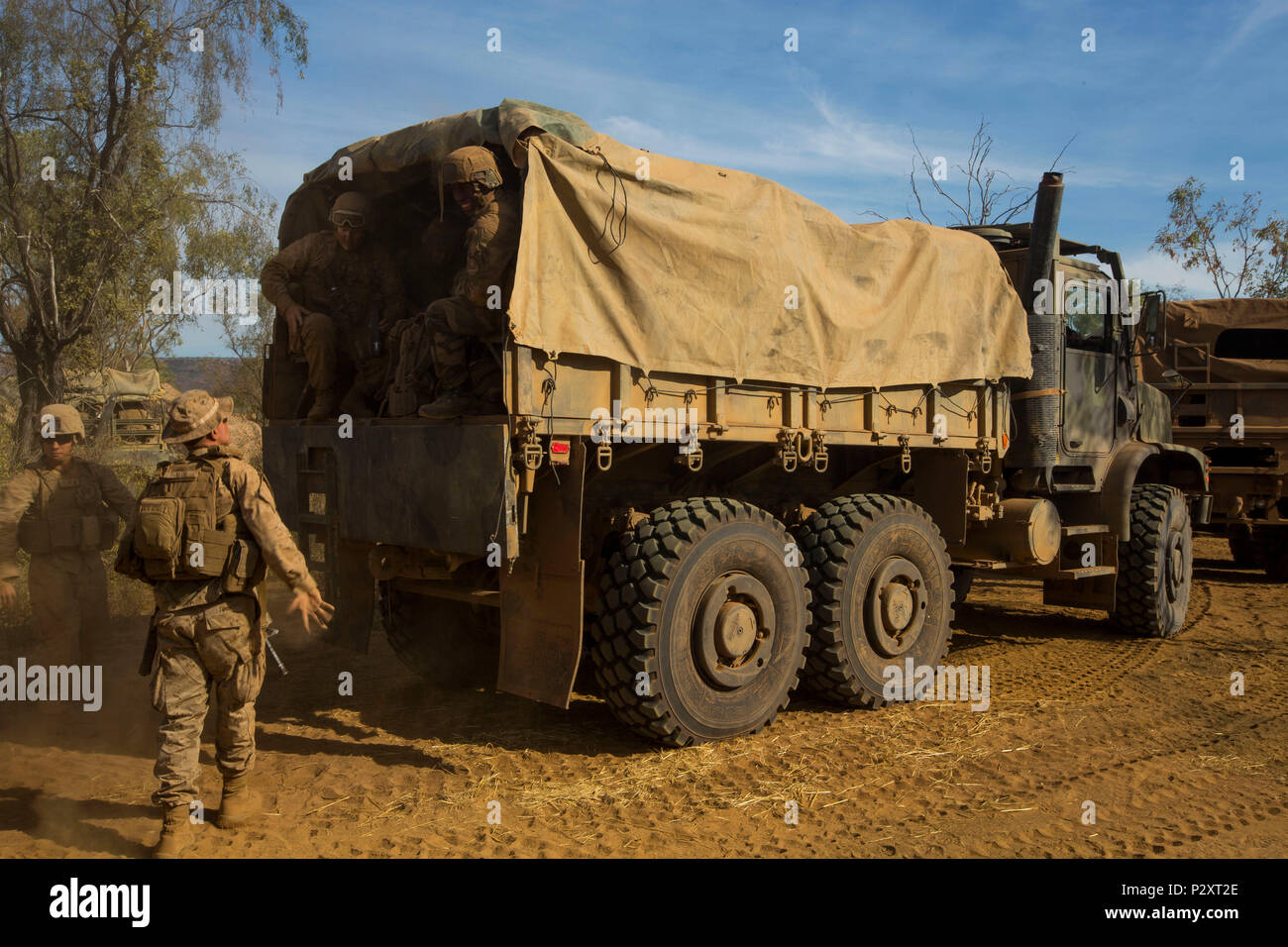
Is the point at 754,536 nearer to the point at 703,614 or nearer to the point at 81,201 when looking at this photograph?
the point at 703,614

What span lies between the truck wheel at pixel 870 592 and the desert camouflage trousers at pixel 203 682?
3154 mm

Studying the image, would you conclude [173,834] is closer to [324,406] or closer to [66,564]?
[324,406]

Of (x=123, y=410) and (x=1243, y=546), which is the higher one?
(x=123, y=410)

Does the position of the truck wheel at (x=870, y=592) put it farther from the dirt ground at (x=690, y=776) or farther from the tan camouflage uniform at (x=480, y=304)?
the tan camouflage uniform at (x=480, y=304)

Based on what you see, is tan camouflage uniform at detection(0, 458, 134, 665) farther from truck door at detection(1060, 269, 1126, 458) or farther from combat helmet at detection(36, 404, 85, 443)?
truck door at detection(1060, 269, 1126, 458)

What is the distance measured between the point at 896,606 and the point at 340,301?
3.90 m

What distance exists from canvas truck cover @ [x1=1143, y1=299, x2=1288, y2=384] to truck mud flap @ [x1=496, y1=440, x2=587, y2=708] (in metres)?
9.23

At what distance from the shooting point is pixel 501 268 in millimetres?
4797

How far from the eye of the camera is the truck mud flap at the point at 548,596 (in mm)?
4883

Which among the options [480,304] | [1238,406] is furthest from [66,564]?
[1238,406]

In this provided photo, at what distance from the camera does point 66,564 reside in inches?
247

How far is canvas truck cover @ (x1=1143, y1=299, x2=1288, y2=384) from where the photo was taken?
37.9 feet

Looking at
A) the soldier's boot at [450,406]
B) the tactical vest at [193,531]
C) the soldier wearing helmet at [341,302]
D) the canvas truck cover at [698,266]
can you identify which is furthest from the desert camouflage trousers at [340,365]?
the tactical vest at [193,531]

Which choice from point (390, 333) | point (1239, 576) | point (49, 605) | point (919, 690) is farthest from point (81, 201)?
point (1239, 576)
